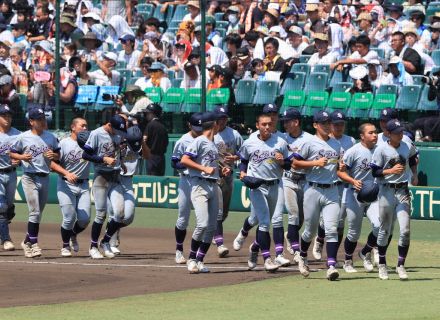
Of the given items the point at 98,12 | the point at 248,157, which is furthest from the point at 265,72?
the point at 248,157

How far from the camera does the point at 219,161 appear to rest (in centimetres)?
1482

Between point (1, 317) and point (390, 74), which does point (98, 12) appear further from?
point (1, 317)

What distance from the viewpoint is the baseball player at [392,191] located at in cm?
1302

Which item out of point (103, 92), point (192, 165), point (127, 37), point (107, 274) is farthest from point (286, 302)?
point (127, 37)

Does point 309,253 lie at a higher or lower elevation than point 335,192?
lower

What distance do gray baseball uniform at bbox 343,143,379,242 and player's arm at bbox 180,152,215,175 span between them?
1579 millimetres

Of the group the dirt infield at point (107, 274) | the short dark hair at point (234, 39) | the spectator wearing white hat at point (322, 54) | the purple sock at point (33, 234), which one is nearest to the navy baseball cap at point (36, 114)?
the purple sock at point (33, 234)

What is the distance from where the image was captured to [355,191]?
13734 millimetres

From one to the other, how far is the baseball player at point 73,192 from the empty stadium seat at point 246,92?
6137 millimetres

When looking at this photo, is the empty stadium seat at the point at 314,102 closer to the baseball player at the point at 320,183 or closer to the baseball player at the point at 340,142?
the baseball player at the point at 340,142

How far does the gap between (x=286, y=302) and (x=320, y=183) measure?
7.51 feet

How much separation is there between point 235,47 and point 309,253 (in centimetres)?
779

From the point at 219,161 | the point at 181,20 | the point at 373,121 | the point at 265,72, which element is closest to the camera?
the point at 219,161

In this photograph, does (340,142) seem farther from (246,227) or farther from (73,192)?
(73,192)
